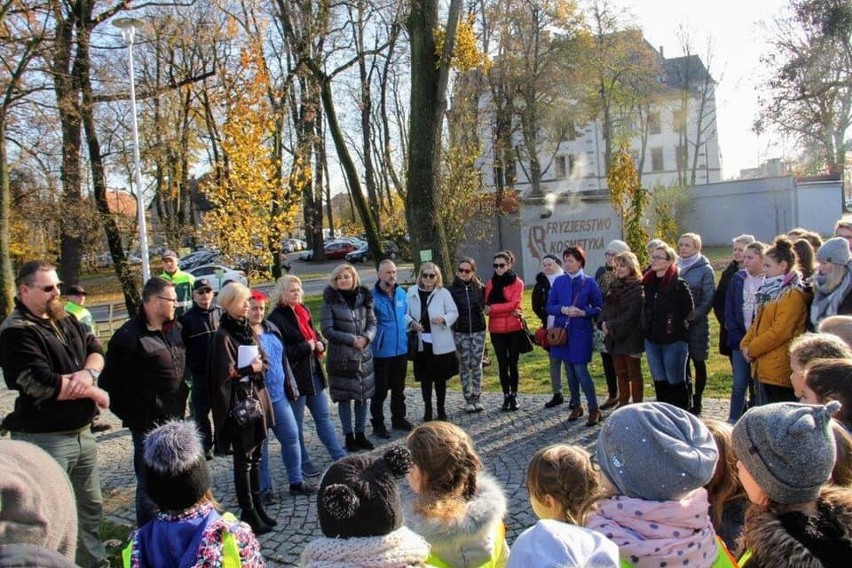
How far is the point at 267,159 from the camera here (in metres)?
15.3

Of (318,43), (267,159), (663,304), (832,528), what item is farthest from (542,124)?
(832,528)

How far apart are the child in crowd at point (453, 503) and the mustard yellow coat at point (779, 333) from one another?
3.33 meters

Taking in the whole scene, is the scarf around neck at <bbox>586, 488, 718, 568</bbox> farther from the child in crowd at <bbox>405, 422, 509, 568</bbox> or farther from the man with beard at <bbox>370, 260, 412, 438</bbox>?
the man with beard at <bbox>370, 260, 412, 438</bbox>

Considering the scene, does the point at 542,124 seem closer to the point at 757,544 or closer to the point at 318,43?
the point at 318,43

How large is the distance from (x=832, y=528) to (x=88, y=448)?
3.91m

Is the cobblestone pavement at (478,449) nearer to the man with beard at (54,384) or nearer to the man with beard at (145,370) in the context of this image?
the man with beard at (145,370)

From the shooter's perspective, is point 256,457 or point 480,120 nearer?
point 256,457

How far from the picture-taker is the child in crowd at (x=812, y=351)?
10.7ft

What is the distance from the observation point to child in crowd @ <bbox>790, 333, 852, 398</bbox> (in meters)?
3.27

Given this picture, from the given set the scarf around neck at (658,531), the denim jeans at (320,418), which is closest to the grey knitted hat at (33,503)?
the scarf around neck at (658,531)

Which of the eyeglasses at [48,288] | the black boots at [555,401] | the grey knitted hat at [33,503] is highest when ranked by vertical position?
the eyeglasses at [48,288]

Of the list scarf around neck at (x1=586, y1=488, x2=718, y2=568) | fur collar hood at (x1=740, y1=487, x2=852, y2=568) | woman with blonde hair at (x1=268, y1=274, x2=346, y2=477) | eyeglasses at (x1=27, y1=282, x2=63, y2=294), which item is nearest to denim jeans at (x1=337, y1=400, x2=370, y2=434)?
woman with blonde hair at (x1=268, y1=274, x2=346, y2=477)

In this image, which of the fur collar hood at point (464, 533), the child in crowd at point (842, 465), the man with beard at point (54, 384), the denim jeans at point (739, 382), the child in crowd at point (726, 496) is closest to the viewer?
the child in crowd at point (842, 465)

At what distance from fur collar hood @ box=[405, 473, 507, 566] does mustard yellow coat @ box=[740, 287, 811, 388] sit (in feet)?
11.2
